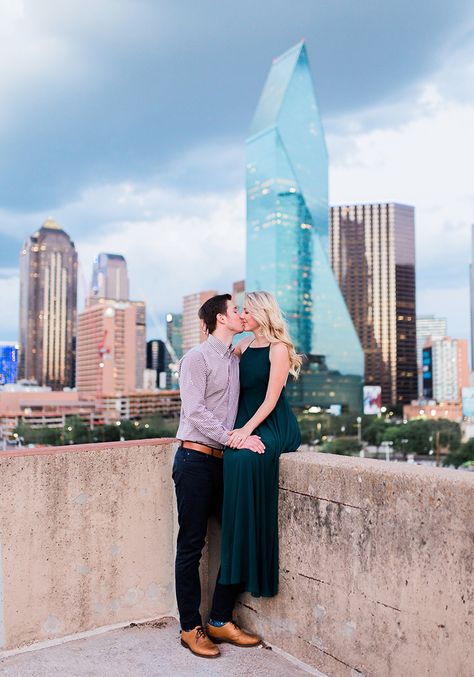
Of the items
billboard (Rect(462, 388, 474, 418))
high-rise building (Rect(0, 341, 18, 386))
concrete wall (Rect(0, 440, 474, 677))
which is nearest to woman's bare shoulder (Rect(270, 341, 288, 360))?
concrete wall (Rect(0, 440, 474, 677))

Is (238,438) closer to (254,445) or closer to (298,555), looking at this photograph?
Result: (254,445)

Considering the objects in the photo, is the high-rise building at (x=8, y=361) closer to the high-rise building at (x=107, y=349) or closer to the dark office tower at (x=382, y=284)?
the high-rise building at (x=107, y=349)

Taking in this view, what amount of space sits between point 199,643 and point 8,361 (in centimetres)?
261

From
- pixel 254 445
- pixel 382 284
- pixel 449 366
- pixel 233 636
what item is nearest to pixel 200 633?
pixel 233 636

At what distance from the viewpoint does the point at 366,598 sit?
2684mm

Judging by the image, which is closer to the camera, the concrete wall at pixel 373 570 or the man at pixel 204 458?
the concrete wall at pixel 373 570

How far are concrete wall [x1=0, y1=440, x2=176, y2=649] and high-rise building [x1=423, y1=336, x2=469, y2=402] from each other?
182941mm

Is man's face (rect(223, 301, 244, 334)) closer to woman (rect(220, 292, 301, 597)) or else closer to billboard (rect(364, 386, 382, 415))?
woman (rect(220, 292, 301, 597))

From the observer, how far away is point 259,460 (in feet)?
10.00

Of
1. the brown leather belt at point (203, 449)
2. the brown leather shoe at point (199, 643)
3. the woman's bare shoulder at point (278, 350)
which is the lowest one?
the brown leather shoe at point (199, 643)

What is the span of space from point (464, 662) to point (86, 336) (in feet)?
511

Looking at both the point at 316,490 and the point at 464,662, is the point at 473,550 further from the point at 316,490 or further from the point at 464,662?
the point at 316,490

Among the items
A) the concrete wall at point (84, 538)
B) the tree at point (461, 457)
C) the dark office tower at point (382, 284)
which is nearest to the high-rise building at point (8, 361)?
the concrete wall at point (84, 538)

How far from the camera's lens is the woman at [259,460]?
3.03m
